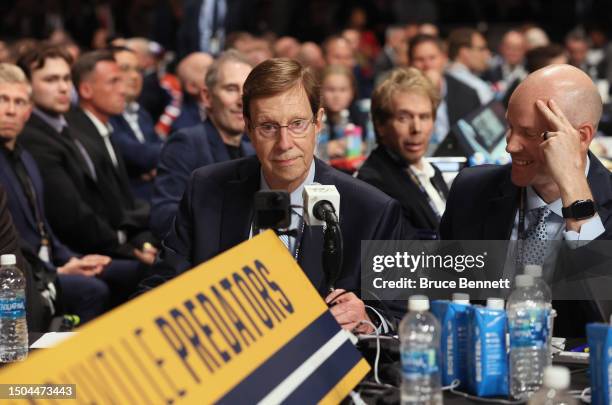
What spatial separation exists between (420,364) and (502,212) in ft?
3.99

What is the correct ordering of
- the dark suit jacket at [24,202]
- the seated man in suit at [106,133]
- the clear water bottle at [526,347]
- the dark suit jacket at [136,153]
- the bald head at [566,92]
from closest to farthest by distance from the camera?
the clear water bottle at [526,347]
the bald head at [566,92]
the dark suit jacket at [24,202]
the seated man in suit at [106,133]
the dark suit jacket at [136,153]

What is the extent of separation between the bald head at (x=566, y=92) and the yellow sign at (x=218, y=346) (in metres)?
1.07

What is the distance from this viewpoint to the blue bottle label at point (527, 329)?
7.88ft

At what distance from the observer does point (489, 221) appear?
11.0ft

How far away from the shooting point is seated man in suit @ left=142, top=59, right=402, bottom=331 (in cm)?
321

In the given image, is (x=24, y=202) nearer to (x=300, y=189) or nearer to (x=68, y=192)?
(x=68, y=192)

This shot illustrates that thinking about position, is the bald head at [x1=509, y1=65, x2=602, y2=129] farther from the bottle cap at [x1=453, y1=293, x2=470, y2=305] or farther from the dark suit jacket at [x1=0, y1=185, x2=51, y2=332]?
the dark suit jacket at [x1=0, y1=185, x2=51, y2=332]

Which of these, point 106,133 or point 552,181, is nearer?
point 552,181

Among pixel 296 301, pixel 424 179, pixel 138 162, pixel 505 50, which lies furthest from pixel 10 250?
pixel 505 50

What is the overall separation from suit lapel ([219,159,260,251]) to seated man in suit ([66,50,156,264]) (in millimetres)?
2197


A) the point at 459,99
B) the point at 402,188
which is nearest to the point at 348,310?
the point at 402,188

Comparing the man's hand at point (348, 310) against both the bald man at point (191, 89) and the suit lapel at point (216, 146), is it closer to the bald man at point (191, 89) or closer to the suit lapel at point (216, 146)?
the suit lapel at point (216, 146)
